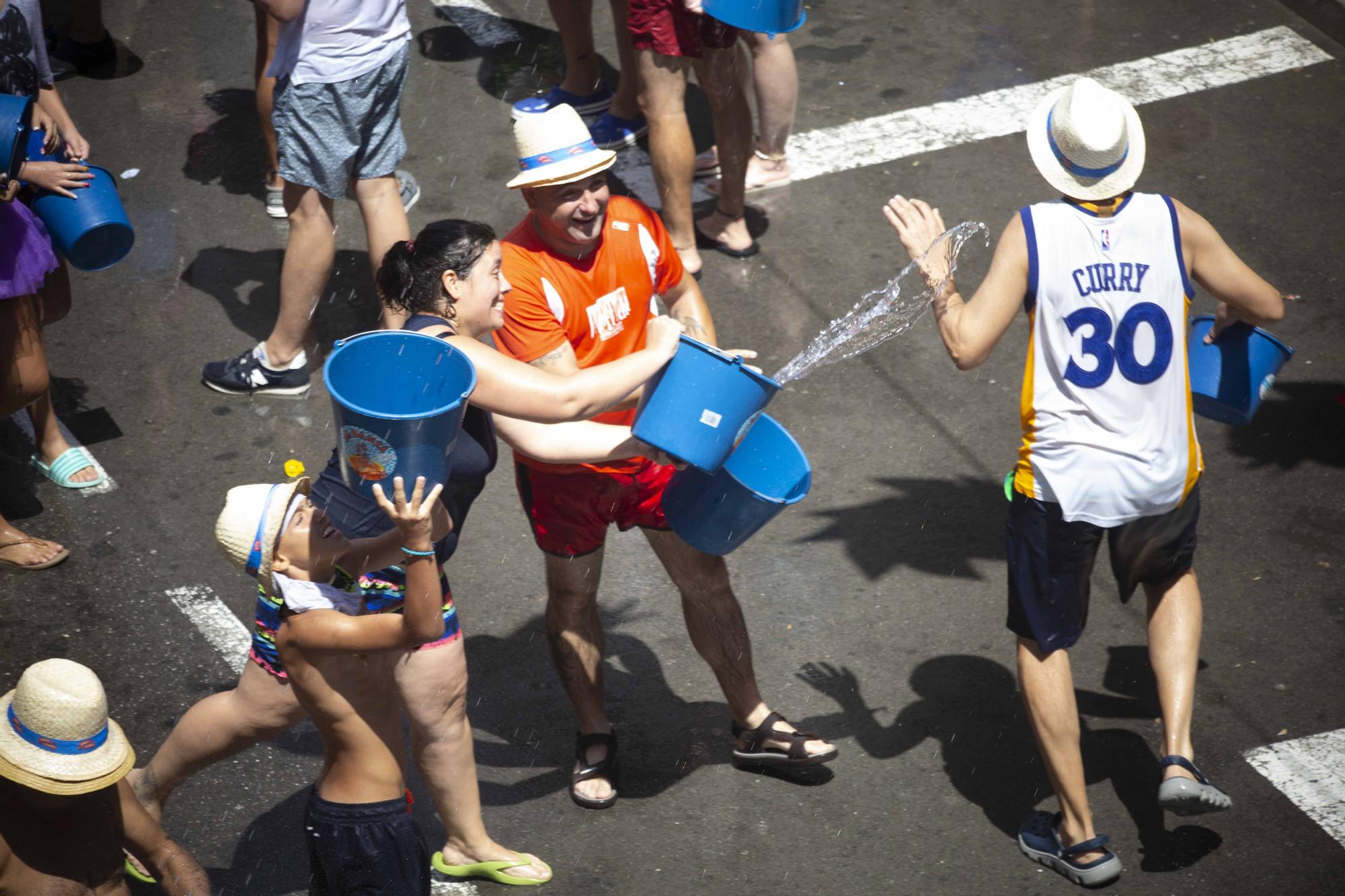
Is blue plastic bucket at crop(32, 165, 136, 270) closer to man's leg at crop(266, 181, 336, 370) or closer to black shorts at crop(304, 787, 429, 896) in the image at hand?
man's leg at crop(266, 181, 336, 370)

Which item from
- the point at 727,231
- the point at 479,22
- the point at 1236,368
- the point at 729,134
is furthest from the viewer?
the point at 479,22

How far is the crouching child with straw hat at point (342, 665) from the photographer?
11.1 feet

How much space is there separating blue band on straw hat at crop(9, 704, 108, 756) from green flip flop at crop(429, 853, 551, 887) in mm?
1160

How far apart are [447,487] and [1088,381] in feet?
5.80

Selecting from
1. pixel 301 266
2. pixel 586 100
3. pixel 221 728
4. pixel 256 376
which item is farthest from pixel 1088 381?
pixel 586 100

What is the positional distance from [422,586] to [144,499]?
9.01ft

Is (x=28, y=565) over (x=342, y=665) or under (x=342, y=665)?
under

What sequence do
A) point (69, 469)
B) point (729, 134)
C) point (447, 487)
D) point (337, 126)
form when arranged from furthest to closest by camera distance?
point (729, 134) < point (337, 126) < point (69, 469) < point (447, 487)

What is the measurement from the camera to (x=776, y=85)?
693 cm

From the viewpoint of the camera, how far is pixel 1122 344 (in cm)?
387

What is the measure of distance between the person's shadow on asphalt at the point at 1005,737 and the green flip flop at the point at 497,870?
109cm

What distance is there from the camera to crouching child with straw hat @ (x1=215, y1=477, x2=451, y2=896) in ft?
11.1

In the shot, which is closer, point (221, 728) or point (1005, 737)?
point (221, 728)

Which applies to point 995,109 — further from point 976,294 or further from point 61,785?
A: point 61,785
